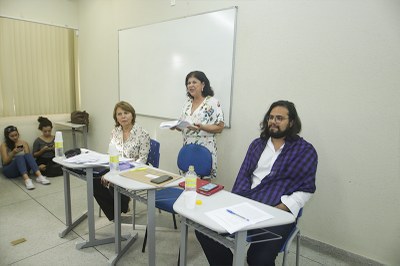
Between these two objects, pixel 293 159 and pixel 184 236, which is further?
pixel 293 159

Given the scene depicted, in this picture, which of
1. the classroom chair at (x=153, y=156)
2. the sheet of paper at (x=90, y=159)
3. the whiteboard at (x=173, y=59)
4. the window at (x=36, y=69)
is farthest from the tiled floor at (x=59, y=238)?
the window at (x=36, y=69)

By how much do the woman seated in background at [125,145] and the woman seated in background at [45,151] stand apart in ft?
6.54

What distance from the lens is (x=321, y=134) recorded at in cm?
223

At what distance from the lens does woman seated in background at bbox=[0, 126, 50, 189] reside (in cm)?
369

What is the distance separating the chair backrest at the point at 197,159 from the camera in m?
2.29

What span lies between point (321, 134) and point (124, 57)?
301cm

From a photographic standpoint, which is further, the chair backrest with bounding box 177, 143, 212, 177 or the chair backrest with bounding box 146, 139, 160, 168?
the chair backrest with bounding box 146, 139, 160, 168

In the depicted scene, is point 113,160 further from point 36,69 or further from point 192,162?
point 36,69

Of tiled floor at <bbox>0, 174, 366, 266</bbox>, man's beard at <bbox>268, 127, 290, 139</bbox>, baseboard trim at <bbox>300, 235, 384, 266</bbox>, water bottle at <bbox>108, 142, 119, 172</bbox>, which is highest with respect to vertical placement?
man's beard at <bbox>268, 127, 290, 139</bbox>

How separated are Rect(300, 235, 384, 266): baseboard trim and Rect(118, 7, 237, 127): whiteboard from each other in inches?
56.0

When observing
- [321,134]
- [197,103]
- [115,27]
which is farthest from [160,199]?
[115,27]

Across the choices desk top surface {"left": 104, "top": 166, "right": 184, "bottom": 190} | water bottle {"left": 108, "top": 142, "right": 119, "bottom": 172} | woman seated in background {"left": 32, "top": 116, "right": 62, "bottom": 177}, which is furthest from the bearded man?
woman seated in background {"left": 32, "top": 116, "right": 62, "bottom": 177}

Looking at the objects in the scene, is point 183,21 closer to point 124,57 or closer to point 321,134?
point 124,57

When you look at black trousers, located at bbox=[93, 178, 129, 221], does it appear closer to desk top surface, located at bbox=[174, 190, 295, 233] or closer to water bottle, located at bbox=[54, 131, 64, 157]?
water bottle, located at bbox=[54, 131, 64, 157]
